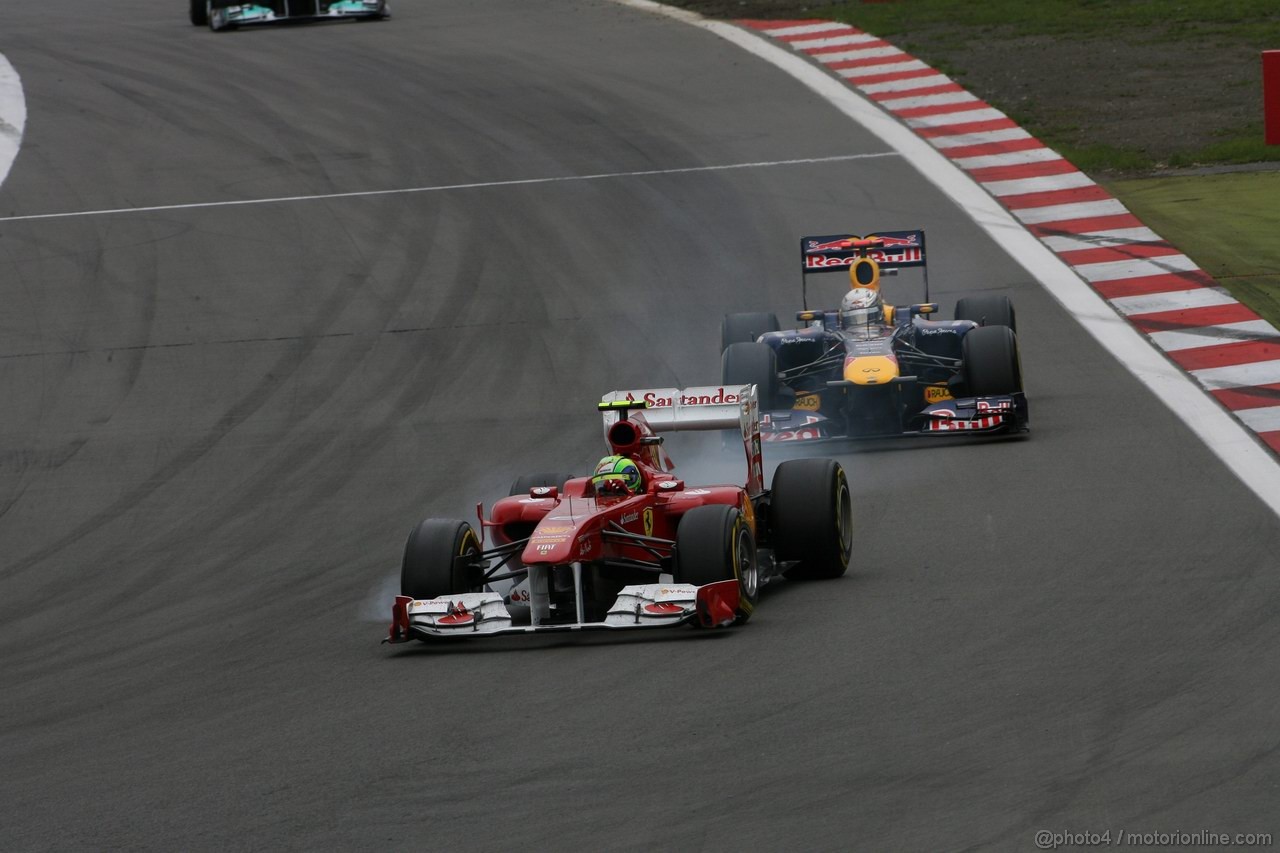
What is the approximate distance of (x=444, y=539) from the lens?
10945mm

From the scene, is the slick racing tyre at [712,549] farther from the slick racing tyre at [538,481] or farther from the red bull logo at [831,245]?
the red bull logo at [831,245]

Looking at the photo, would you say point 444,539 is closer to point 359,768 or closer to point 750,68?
point 359,768

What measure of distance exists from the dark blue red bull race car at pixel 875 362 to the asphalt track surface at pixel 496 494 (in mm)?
340

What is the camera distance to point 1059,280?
2052 cm

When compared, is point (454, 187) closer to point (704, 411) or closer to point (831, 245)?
point (831, 245)

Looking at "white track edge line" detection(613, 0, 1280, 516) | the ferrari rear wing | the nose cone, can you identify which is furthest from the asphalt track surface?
the ferrari rear wing

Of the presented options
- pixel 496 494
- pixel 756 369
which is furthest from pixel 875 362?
pixel 496 494

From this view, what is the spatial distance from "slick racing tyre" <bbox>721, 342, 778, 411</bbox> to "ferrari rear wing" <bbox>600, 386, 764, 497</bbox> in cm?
361

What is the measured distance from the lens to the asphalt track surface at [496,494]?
7895mm

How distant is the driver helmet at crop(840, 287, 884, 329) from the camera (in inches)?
656

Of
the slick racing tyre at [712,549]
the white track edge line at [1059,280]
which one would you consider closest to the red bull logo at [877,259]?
the white track edge line at [1059,280]

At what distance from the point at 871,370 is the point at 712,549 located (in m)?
5.76

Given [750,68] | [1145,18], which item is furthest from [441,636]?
[1145,18]

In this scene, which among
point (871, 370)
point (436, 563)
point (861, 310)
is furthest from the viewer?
point (861, 310)
